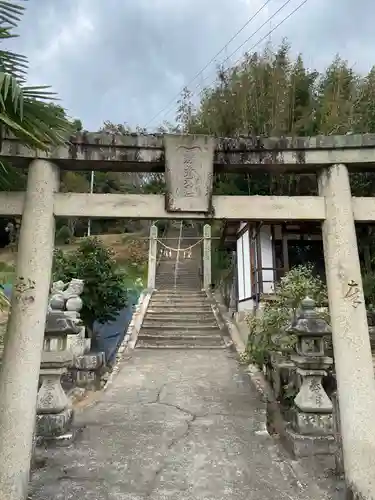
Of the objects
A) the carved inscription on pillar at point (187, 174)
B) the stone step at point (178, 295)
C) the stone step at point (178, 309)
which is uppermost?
the carved inscription on pillar at point (187, 174)

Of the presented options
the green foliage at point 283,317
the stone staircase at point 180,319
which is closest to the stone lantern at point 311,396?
the green foliage at point 283,317

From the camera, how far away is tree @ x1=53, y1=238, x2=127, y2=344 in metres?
10.7

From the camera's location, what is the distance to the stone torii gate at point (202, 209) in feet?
10.1

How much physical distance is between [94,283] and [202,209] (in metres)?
7.91

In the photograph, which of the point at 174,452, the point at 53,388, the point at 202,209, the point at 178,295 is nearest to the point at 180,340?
the point at 178,295

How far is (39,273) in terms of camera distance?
10.5 ft

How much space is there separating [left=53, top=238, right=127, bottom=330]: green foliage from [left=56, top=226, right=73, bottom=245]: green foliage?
1340 centimetres

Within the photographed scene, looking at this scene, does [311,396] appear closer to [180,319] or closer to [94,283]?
[94,283]

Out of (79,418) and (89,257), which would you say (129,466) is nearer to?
(79,418)

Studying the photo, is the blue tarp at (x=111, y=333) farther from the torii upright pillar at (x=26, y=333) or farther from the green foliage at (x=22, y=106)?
the green foliage at (x=22, y=106)

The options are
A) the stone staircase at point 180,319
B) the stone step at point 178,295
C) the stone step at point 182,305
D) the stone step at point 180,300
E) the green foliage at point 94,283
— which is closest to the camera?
the stone staircase at point 180,319

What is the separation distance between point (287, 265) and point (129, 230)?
19741 millimetres

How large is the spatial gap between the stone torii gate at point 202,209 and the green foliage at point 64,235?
71.1 feet

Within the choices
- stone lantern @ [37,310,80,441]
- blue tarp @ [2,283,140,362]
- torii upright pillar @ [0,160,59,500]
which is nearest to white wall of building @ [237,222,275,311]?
blue tarp @ [2,283,140,362]
